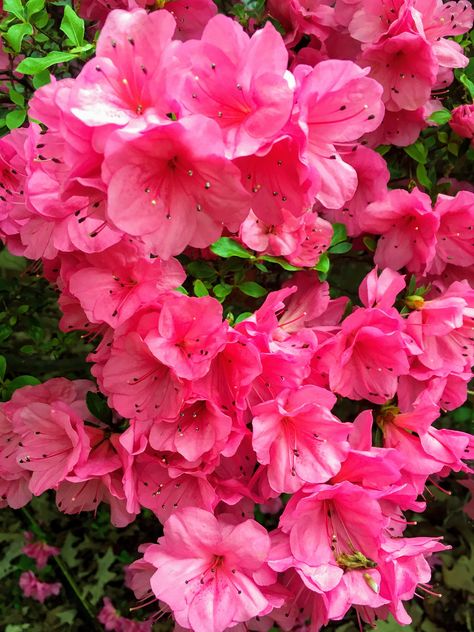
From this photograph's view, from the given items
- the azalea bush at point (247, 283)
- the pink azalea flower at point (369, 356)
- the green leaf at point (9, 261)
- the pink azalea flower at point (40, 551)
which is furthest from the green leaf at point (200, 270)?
the pink azalea flower at point (40, 551)

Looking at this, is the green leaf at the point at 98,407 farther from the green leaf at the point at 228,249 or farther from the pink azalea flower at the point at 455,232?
the pink azalea flower at the point at 455,232

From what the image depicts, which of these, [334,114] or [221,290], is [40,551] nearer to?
[221,290]

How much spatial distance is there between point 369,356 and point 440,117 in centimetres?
49

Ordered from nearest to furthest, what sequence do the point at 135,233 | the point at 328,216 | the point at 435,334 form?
the point at 135,233
the point at 435,334
the point at 328,216

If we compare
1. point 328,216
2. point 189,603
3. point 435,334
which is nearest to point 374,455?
point 435,334

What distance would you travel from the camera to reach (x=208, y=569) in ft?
3.51

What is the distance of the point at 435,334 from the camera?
112 centimetres

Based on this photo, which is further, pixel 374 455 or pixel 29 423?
pixel 29 423

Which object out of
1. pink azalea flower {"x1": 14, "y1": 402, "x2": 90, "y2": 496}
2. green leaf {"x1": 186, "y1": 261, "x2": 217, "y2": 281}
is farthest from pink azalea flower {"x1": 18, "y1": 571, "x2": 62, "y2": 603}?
green leaf {"x1": 186, "y1": 261, "x2": 217, "y2": 281}

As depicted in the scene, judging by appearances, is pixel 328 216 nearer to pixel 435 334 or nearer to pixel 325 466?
pixel 435 334

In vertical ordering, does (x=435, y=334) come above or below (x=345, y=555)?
above

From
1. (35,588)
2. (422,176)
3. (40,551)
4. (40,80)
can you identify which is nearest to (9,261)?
(40,551)

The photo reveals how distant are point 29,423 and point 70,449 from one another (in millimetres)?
85

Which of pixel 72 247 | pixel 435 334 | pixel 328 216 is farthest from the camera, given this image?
pixel 328 216
